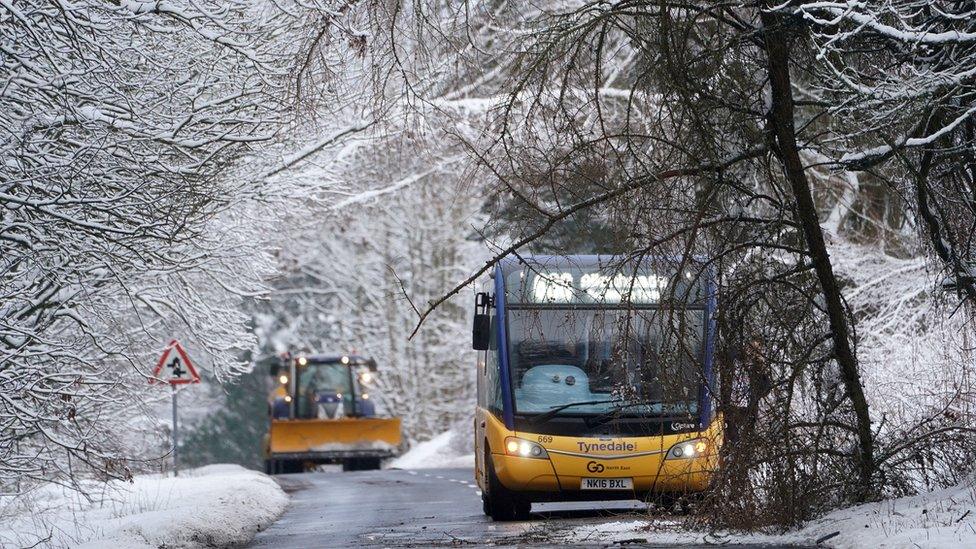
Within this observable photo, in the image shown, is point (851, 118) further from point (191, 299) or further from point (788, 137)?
point (191, 299)

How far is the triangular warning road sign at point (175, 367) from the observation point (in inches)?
920

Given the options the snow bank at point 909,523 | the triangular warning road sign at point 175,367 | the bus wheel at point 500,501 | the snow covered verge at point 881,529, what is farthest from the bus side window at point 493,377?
the triangular warning road sign at point 175,367

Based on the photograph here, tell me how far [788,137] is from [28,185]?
21.9 feet

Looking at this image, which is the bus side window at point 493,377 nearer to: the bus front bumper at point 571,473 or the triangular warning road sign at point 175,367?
the bus front bumper at point 571,473

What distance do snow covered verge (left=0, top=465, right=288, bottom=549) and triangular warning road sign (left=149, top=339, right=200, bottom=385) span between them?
186 centimetres

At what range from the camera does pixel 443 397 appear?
2122 inches

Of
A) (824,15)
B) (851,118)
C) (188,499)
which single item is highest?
(824,15)

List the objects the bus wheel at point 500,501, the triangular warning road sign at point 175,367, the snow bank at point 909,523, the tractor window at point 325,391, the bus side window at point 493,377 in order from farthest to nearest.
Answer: the tractor window at point 325,391 → the triangular warning road sign at point 175,367 → the bus side window at point 493,377 → the bus wheel at point 500,501 → the snow bank at point 909,523

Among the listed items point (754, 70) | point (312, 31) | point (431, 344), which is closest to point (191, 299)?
point (312, 31)

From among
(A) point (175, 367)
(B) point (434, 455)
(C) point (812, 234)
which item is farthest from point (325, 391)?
(C) point (812, 234)

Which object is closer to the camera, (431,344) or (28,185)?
(28,185)

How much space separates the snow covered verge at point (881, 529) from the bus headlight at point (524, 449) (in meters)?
2.47

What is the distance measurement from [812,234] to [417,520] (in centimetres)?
623

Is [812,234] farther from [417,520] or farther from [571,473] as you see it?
[417,520]
